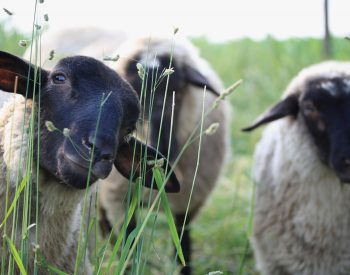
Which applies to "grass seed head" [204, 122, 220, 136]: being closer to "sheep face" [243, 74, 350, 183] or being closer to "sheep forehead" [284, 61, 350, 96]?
"sheep face" [243, 74, 350, 183]

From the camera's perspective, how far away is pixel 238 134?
8641 mm

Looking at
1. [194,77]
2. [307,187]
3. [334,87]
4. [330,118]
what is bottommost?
[307,187]

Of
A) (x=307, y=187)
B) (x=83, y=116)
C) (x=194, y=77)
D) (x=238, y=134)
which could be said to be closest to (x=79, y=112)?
(x=83, y=116)

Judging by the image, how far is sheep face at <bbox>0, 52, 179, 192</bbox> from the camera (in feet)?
7.87

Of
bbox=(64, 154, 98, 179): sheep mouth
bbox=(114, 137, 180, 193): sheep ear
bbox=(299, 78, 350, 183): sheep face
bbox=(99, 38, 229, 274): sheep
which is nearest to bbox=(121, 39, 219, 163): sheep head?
bbox=(99, 38, 229, 274): sheep

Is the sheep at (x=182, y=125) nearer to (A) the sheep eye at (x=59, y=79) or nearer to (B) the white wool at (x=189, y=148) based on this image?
(B) the white wool at (x=189, y=148)

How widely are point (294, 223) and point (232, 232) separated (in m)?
1.38

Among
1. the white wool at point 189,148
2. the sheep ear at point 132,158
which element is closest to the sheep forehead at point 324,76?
the white wool at point 189,148

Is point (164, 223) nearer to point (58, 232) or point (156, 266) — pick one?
point (156, 266)

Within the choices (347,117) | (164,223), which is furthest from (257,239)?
(164,223)

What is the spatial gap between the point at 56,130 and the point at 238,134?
621cm

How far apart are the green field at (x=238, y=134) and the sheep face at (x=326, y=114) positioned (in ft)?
1.77

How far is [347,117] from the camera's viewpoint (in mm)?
4070

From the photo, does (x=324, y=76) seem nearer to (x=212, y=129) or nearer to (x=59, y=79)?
(x=59, y=79)
